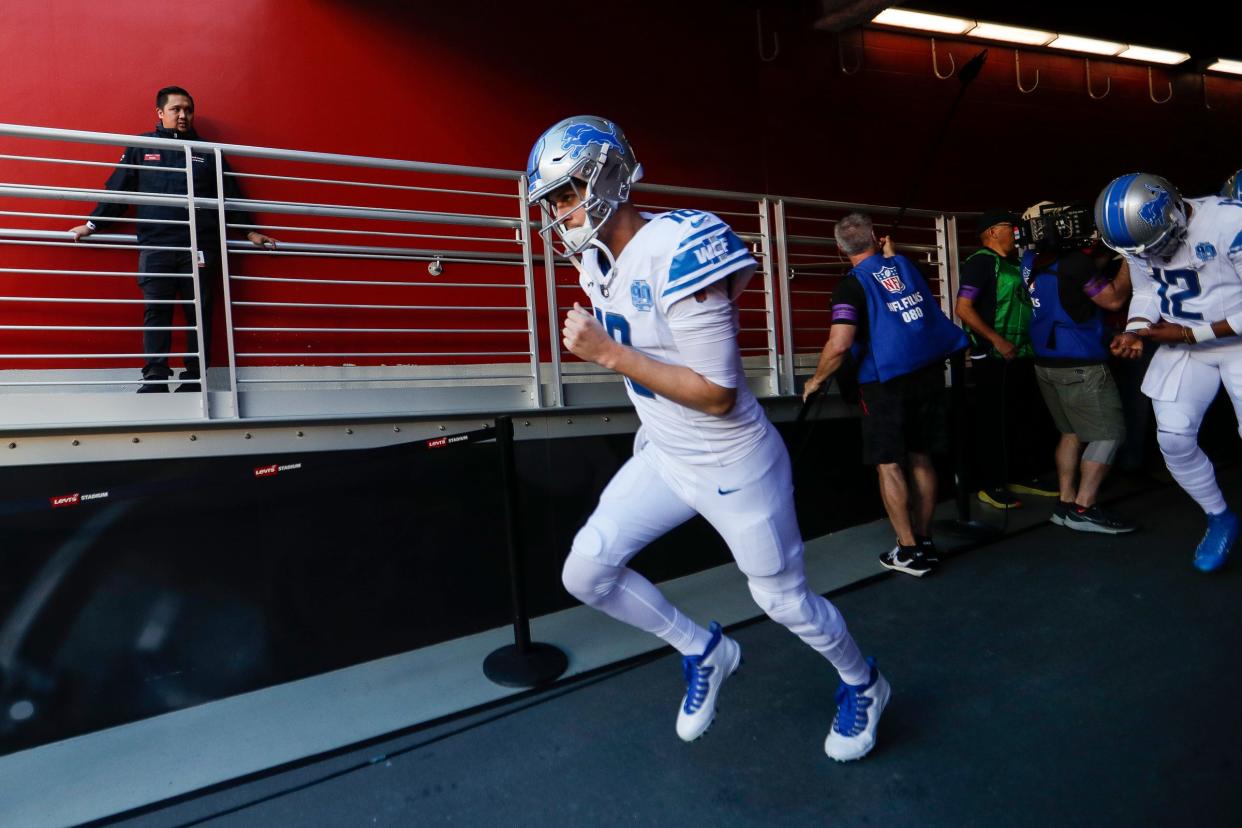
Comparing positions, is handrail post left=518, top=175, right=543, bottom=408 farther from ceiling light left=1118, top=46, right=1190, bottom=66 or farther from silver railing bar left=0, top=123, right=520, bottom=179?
ceiling light left=1118, top=46, right=1190, bottom=66

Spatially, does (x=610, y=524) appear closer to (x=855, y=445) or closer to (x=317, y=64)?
(x=855, y=445)

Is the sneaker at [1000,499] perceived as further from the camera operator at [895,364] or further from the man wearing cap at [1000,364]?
the camera operator at [895,364]

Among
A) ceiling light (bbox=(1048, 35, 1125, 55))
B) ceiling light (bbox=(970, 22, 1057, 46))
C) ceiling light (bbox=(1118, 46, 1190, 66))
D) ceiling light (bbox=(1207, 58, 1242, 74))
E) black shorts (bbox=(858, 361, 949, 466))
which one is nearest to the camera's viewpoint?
black shorts (bbox=(858, 361, 949, 466))

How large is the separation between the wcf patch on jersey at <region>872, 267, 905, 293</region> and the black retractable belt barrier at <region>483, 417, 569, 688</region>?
81.1 inches

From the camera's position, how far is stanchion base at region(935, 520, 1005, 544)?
15.4ft

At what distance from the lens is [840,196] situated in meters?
7.07

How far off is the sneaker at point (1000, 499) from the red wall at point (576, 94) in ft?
7.66

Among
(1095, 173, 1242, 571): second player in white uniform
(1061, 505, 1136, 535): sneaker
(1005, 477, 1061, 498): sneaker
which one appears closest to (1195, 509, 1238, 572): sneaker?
(1095, 173, 1242, 571): second player in white uniform

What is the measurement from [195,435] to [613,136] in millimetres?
2153

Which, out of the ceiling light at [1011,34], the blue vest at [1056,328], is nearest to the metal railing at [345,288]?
the blue vest at [1056,328]

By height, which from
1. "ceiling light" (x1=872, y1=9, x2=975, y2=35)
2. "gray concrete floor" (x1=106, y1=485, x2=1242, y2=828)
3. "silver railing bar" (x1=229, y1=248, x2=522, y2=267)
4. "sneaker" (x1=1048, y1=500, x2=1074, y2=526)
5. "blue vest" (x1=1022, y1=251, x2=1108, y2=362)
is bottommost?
"gray concrete floor" (x1=106, y1=485, x2=1242, y2=828)

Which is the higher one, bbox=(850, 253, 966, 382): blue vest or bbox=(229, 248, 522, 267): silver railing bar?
bbox=(229, 248, 522, 267): silver railing bar

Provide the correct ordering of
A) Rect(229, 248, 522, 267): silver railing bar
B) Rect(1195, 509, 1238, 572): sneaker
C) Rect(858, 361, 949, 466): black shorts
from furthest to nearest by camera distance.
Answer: Rect(229, 248, 522, 267): silver railing bar, Rect(858, 361, 949, 466): black shorts, Rect(1195, 509, 1238, 572): sneaker

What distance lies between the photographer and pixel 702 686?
2.52 m
